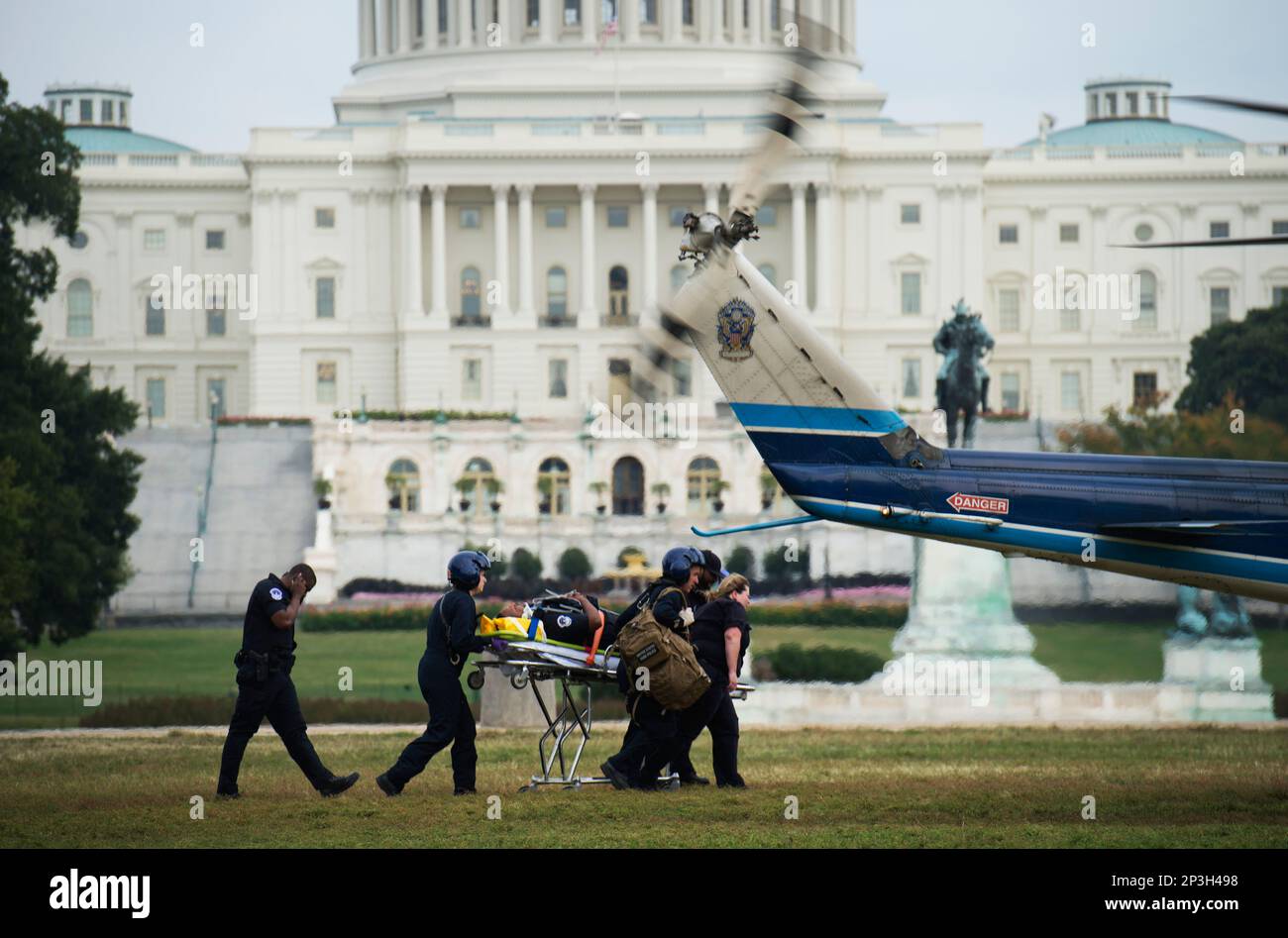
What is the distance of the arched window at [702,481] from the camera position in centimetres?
8462

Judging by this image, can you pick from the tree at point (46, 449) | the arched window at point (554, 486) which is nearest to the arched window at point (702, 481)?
the arched window at point (554, 486)

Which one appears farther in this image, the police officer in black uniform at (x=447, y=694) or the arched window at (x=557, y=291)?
the arched window at (x=557, y=291)

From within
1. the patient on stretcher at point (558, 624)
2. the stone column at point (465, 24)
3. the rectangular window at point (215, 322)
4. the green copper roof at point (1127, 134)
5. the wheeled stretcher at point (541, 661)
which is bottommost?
the wheeled stretcher at point (541, 661)

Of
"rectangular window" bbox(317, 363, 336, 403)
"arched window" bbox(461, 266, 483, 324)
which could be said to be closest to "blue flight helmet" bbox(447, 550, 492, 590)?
"arched window" bbox(461, 266, 483, 324)

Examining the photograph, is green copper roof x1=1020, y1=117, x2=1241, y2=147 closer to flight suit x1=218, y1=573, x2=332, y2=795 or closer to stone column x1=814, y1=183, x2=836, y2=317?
stone column x1=814, y1=183, x2=836, y2=317

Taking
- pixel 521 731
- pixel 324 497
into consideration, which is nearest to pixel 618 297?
pixel 324 497

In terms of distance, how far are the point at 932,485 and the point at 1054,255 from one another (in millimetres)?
86993

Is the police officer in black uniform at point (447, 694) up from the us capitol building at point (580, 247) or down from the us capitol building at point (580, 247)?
down

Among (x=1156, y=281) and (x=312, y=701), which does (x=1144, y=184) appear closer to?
(x=1156, y=281)

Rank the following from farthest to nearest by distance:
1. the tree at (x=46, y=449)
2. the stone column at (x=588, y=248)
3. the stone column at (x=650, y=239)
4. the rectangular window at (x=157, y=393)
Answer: the rectangular window at (x=157, y=393) < the stone column at (x=650, y=239) < the stone column at (x=588, y=248) < the tree at (x=46, y=449)

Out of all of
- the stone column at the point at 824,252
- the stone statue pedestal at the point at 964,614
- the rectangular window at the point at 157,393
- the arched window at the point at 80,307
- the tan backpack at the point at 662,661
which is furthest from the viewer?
the arched window at the point at 80,307

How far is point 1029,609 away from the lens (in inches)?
1789

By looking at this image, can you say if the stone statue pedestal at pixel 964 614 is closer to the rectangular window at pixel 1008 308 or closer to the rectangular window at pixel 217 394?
the rectangular window at pixel 1008 308

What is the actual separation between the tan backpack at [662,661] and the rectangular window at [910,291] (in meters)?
84.7
